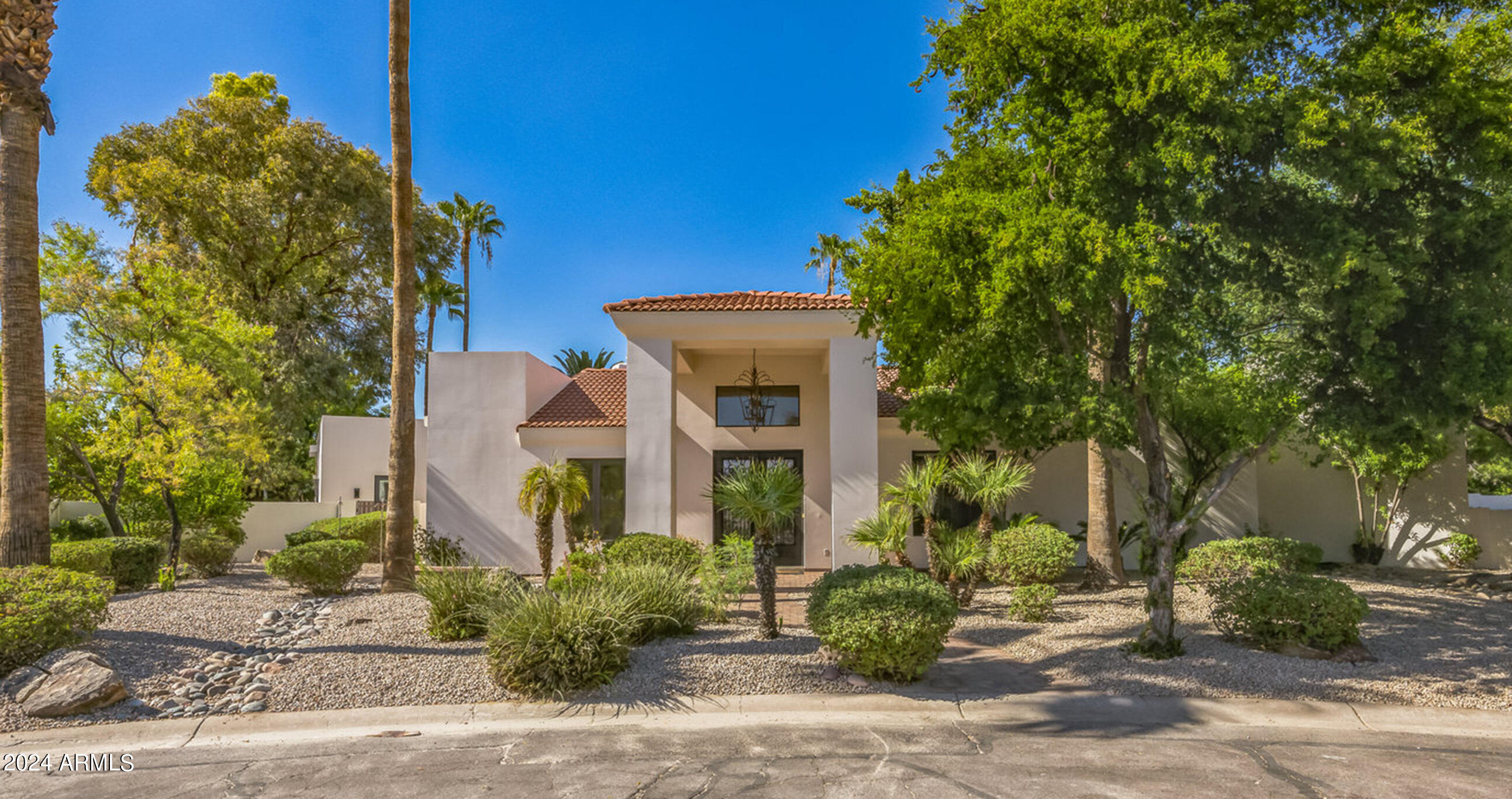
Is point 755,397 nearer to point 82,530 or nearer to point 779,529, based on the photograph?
point 779,529

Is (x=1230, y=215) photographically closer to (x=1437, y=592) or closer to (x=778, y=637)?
(x=778, y=637)

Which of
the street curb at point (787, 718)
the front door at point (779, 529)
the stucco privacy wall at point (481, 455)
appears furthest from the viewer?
the front door at point (779, 529)

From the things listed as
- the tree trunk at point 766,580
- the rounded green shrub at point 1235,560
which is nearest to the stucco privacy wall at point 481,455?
the tree trunk at point 766,580

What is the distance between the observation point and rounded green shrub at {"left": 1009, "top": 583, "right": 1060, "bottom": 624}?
10031 mm

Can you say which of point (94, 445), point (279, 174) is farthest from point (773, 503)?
point (279, 174)

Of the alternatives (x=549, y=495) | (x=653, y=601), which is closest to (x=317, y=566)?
(x=549, y=495)

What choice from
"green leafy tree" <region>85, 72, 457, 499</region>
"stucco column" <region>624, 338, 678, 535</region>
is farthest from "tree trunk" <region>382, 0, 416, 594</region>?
"green leafy tree" <region>85, 72, 457, 499</region>

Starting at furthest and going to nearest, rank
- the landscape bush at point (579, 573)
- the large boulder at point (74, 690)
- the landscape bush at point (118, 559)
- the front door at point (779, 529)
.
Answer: the front door at point (779, 529), the landscape bush at point (118, 559), the landscape bush at point (579, 573), the large boulder at point (74, 690)

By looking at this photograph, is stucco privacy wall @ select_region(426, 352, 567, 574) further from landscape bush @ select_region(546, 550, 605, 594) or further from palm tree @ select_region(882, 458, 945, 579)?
palm tree @ select_region(882, 458, 945, 579)

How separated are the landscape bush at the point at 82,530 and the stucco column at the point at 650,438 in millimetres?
12165

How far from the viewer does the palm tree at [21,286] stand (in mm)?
8992

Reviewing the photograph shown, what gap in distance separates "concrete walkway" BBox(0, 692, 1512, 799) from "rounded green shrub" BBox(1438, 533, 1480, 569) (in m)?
11.0

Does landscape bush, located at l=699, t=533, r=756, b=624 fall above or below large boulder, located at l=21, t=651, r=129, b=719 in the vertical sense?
above

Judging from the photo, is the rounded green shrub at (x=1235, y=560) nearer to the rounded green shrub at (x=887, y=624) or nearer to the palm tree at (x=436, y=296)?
the rounded green shrub at (x=887, y=624)
